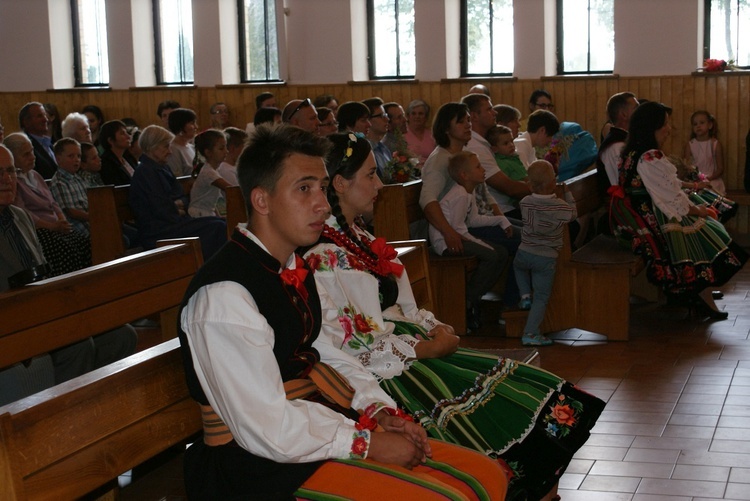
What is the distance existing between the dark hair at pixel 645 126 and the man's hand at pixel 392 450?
13.7 ft

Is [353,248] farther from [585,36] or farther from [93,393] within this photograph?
[585,36]

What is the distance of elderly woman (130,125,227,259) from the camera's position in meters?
6.10

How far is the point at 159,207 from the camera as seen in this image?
614 cm

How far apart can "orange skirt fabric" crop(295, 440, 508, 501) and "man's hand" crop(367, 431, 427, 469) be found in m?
0.02

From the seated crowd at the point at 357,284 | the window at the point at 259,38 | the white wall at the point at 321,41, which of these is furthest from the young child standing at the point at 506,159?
the window at the point at 259,38

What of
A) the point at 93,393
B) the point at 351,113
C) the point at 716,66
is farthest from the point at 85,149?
the point at 716,66

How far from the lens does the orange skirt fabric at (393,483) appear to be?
201cm

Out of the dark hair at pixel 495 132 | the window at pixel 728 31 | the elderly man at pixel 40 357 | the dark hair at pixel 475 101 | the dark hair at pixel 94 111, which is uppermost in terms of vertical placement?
the window at pixel 728 31

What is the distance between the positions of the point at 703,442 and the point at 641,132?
2602mm

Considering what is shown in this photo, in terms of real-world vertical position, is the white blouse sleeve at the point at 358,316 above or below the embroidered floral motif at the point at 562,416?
above

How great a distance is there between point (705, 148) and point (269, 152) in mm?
7783

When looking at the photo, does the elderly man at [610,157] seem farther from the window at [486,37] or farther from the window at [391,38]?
the window at [391,38]

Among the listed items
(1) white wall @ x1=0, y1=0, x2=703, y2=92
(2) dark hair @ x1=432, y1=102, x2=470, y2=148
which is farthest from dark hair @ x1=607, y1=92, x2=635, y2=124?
(1) white wall @ x1=0, y1=0, x2=703, y2=92

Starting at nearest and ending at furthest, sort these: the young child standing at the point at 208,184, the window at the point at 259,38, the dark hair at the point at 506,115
Result: the young child standing at the point at 208,184 < the dark hair at the point at 506,115 < the window at the point at 259,38
